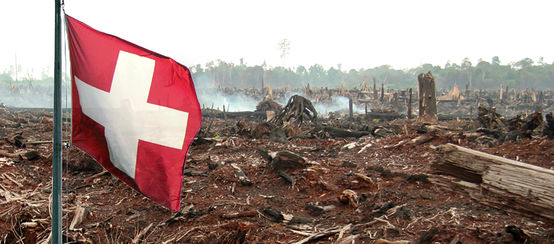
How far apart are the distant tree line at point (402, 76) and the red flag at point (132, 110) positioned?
45688 millimetres

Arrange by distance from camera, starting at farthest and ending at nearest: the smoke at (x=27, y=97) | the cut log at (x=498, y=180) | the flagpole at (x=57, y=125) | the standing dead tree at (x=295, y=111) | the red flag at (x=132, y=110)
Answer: the smoke at (x=27, y=97)
the standing dead tree at (x=295, y=111)
the cut log at (x=498, y=180)
the red flag at (x=132, y=110)
the flagpole at (x=57, y=125)

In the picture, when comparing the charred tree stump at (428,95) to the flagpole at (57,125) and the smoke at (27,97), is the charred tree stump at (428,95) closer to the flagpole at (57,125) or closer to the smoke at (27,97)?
the flagpole at (57,125)

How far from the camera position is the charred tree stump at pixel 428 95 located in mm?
12781

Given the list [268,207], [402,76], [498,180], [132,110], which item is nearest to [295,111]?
[268,207]

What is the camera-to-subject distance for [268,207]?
4.94 m

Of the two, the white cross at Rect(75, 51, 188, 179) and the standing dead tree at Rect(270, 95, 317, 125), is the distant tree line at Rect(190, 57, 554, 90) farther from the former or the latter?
the white cross at Rect(75, 51, 188, 179)

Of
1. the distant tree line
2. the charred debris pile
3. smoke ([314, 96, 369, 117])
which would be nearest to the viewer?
the charred debris pile

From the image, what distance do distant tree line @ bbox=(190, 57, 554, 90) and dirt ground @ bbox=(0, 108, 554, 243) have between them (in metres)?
41.5

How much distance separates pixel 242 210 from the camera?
16.3ft

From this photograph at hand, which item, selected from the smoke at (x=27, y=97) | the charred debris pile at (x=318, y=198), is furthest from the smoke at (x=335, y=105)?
the smoke at (x=27, y=97)

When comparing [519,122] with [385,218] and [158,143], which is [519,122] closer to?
[385,218]

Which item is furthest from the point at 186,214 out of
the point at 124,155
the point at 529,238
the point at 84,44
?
the point at 529,238

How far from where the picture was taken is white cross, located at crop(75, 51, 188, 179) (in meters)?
2.66

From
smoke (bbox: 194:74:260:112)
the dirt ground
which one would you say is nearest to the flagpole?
the dirt ground
